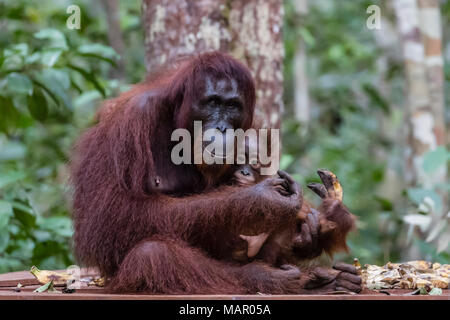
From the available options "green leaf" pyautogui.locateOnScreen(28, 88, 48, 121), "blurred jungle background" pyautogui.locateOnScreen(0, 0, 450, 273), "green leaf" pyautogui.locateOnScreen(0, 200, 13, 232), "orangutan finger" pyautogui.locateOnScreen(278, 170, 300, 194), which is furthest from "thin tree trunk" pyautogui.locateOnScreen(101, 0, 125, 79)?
"orangutan finger" pyautogui.locateOnScreen(278, 170, 300, 194)

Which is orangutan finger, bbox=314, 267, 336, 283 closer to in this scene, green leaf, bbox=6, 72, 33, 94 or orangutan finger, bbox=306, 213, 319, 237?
orangutan finger, bbox=306, 213, 319, 237

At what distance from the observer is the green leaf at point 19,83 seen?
3693 mm

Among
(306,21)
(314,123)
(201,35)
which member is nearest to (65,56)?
(201,35)

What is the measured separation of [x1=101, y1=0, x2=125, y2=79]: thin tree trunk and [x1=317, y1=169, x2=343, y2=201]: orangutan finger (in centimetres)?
376

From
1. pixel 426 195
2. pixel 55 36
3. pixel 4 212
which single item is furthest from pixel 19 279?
pixel 426 195

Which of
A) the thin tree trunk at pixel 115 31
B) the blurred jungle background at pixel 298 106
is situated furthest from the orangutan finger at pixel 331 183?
the thin tree trunk at pixel 115 31

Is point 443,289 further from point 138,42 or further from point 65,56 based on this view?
point 138,42

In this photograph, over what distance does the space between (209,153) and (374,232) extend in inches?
219

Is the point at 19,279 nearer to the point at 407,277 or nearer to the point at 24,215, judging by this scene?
the point at 24,215

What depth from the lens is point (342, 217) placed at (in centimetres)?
290

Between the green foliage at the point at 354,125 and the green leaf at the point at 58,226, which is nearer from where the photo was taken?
the green leaf at the point at 58,226

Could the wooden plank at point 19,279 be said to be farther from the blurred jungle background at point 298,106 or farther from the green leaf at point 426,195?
the green leaf at point 426,195

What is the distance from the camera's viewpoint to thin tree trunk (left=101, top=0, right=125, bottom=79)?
6.32m

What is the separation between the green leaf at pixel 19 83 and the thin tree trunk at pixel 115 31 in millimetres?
2552
